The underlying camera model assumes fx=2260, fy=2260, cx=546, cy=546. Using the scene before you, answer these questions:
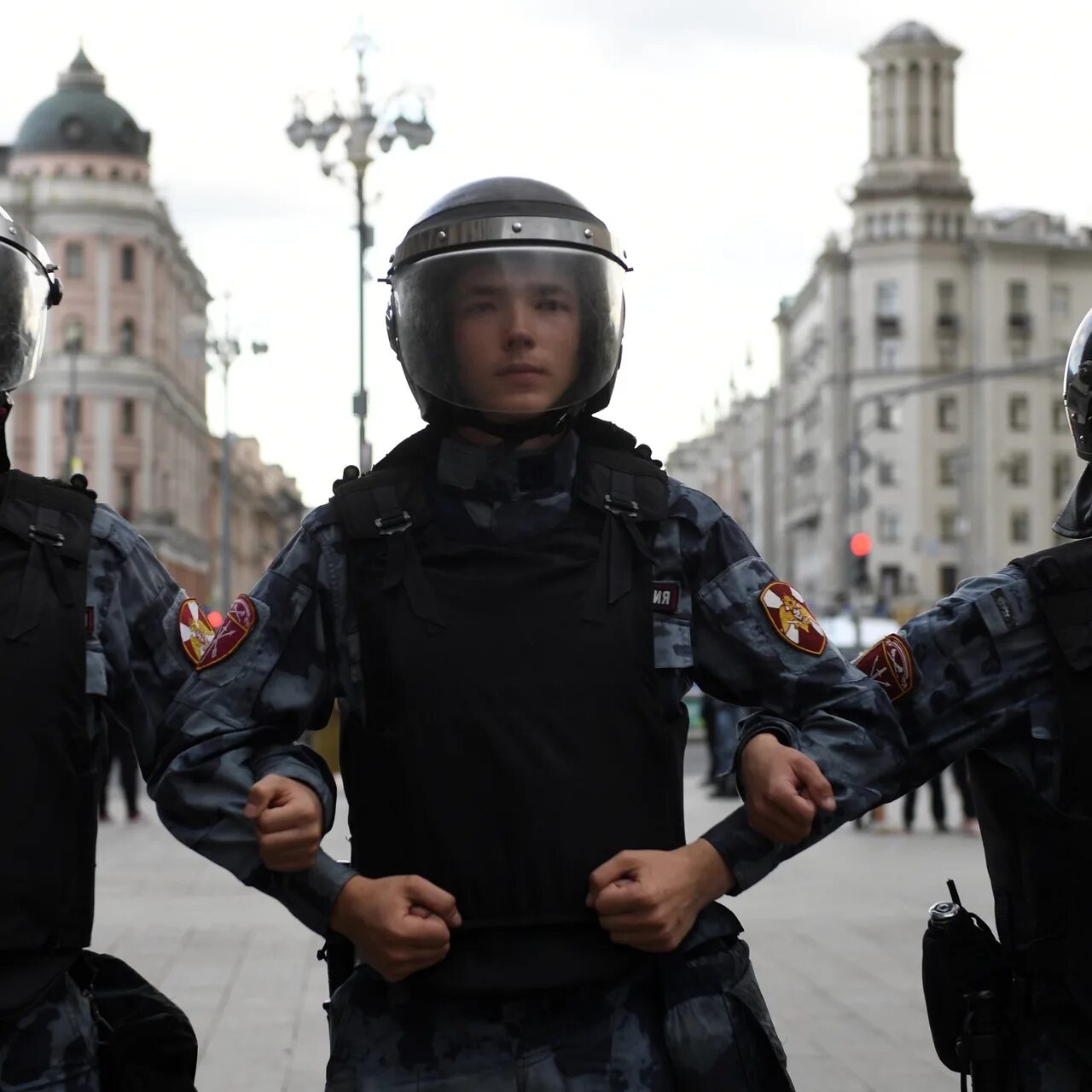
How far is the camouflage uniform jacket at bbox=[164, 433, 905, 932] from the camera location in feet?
10.2

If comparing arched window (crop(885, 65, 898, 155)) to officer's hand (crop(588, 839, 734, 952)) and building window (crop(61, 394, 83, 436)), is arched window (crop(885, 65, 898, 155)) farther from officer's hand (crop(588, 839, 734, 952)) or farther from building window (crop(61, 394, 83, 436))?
officer's hand (crop(588, 839, 734, 952))

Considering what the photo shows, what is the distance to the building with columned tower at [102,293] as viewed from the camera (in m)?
83.0

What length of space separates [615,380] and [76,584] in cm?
87

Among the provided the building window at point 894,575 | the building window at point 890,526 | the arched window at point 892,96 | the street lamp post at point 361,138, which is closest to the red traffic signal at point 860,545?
the street lamp post at point 361,138

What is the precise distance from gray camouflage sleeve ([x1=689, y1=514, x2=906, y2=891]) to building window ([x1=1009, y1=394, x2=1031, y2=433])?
3292 inches

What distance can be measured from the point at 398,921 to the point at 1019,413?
8409cm

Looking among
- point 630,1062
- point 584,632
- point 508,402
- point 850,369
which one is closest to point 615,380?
point 508,402

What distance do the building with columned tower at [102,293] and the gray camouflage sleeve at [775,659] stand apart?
3155 inches

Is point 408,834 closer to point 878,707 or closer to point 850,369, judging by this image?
point 878,707

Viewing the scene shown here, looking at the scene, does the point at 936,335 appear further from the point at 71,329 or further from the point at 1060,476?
the point at 71,329

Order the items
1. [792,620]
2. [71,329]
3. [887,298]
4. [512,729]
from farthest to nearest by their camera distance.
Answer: [887,298], [71,329], [792,620], [512,729]

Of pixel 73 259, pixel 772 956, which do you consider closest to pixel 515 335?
pixel 772 956

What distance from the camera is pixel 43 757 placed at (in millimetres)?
3299

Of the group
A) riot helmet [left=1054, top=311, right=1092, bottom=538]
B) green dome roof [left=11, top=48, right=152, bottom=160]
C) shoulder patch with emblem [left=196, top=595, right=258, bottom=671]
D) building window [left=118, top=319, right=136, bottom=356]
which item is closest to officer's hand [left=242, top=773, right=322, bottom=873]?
shoulder patch with emblem [left=196, top=595, right=258, bottom=671]
